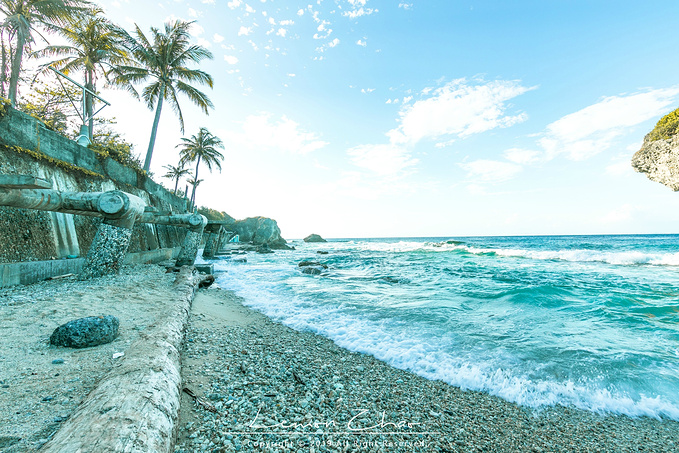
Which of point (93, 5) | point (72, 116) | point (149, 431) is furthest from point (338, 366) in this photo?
point (72, 116)

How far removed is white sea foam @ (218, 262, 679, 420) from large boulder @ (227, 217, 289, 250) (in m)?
40.6

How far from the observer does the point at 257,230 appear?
156ft

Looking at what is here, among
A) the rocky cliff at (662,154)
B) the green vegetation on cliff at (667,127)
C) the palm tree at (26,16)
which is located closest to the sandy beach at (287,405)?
the rocky cliff at (662,154)

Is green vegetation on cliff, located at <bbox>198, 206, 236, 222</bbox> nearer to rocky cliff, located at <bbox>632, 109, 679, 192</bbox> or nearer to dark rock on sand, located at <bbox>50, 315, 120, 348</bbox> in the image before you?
dark rock on sand, located at <bbox>50, 315, 120, 348</bbox>

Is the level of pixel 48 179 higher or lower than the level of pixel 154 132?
lower

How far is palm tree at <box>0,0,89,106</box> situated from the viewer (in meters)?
12.6

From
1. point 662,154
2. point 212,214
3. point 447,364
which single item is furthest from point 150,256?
point 212,214

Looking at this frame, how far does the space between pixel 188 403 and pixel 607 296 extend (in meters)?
12.7

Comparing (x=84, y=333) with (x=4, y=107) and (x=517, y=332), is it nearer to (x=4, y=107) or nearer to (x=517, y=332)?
(x=517, y=332)

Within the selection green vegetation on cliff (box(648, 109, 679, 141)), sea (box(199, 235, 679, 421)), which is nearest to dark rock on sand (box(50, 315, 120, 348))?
sea (box(199, 235, 679, 421))

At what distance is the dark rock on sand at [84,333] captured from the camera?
10.2 ft

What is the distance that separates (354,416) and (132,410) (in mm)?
2016

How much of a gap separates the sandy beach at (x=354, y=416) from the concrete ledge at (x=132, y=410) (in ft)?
1.11

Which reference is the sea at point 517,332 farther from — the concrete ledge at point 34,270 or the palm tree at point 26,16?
the palm tree at point 26,16
